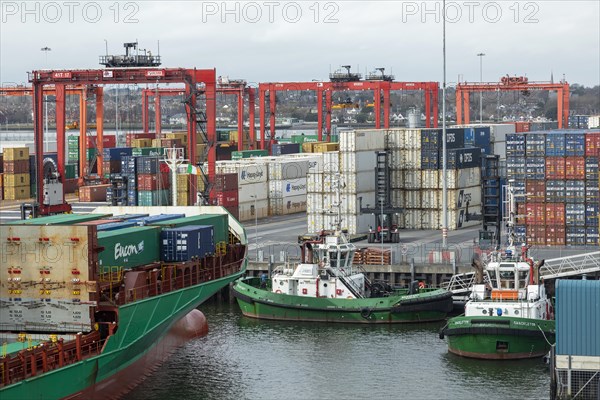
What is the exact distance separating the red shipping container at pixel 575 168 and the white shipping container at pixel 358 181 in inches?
527

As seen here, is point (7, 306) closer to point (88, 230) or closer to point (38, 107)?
point (88, 230)

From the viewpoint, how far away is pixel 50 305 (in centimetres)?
4109

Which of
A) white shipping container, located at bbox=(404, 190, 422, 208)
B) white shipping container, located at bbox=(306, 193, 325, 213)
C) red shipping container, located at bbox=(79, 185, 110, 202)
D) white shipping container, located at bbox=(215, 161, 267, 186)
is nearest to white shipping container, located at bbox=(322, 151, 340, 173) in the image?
white shipping container, located at bbox=(306, 193, 325, 213)

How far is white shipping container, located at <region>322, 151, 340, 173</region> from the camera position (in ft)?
241

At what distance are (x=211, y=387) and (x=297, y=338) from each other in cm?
850

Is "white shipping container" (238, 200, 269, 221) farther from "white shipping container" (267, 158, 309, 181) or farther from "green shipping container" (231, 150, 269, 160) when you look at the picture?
"green shipping container" (231, 150, 269, 160)

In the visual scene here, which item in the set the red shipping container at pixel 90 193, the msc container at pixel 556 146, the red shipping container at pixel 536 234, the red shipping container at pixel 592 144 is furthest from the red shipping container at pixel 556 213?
the red shipping container at pixel 90 193

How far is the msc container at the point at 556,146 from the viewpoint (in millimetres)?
65062

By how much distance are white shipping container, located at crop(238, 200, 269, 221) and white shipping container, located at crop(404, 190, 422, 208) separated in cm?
1056

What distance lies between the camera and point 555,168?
213ft

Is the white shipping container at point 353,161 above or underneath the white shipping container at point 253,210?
above

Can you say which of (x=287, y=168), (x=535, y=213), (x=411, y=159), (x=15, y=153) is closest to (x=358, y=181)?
(x=411, y=159)

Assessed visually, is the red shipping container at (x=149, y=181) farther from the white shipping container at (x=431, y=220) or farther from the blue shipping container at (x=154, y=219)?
→ the blue shipping container at (x=154, y=219)

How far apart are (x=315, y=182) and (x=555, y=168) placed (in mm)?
14817
